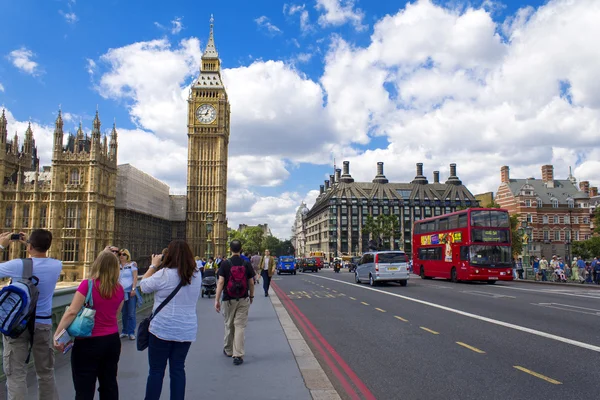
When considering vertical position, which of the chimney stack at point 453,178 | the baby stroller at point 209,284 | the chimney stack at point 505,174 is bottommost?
the baby stroller at point 209,284

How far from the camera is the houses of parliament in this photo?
200 feet

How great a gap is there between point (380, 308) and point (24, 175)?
229ft

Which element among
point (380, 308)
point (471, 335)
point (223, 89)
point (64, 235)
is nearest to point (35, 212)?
point (64, 235)

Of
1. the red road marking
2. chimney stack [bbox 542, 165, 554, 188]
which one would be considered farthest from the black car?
chimney stack [bbox 542, 165, 554, 188]

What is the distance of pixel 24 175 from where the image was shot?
68.8 meters

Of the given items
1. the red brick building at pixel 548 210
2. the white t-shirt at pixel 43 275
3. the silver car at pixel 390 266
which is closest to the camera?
Answer: the white t-shirt at pixel 43 275

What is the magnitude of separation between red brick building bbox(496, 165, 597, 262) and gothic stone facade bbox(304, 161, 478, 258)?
123 feet

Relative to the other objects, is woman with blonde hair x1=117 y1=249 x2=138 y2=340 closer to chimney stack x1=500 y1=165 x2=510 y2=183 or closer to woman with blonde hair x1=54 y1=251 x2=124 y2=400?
woman with blonde hair x1=54 y1=251 x2=124 y2=400

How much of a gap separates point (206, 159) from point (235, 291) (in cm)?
7984

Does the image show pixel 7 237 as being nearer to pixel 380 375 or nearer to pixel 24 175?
pixel 380 375

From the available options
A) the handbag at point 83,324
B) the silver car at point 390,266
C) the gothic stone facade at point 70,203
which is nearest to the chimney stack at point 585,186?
the silver car at point 390,266

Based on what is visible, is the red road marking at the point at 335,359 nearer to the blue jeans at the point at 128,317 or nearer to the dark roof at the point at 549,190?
the blue jeans at the point at 128,317

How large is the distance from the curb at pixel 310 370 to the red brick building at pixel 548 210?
72718 mm

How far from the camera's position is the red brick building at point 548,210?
74938 mm
